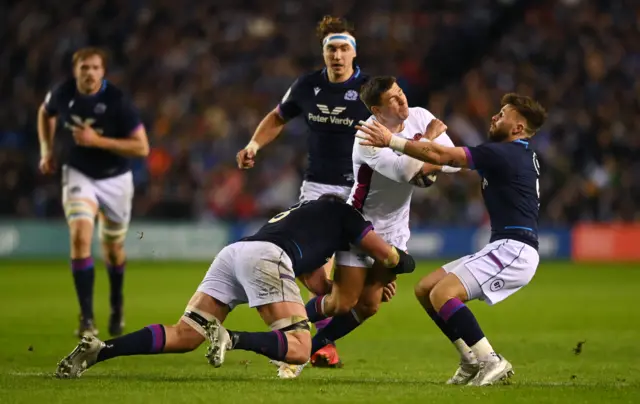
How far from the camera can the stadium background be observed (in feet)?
73.5

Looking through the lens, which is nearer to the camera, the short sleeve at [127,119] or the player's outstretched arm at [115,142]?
the player's outstretched arm at [115,142]

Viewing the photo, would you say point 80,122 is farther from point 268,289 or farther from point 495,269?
point 495,269

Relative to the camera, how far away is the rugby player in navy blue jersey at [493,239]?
299 inches

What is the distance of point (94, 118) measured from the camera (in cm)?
1160

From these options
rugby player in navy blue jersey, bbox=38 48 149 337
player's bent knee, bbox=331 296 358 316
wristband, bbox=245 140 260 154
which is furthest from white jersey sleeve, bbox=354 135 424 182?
rugby player in navy blue jersey, bbox=38 48 149 337

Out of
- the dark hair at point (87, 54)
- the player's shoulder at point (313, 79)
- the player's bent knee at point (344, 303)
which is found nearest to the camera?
the player's bent knee at point (344, 303)

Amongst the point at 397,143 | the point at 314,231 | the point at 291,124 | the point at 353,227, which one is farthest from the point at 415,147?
the point at 291,124

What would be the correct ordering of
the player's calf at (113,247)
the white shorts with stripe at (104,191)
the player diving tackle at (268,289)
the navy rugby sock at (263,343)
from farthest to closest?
the player's calf at (113,247) < the white shorts with stripe at (104,191) < the player diving tackle at (268,289) < the navy rugby sock at (263,343)

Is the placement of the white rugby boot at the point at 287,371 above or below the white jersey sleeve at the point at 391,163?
below

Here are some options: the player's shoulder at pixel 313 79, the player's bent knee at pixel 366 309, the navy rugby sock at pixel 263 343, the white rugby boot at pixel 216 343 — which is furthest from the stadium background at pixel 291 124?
the white rugby boot at pixel 216 343

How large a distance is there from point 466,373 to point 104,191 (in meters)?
5.22

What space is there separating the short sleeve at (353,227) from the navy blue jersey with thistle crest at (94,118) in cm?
440

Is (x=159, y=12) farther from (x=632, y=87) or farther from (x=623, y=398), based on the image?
(x=623, y=398)

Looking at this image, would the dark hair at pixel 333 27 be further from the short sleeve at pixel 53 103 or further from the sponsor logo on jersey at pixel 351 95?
the short sleeve at pixel 53 103
